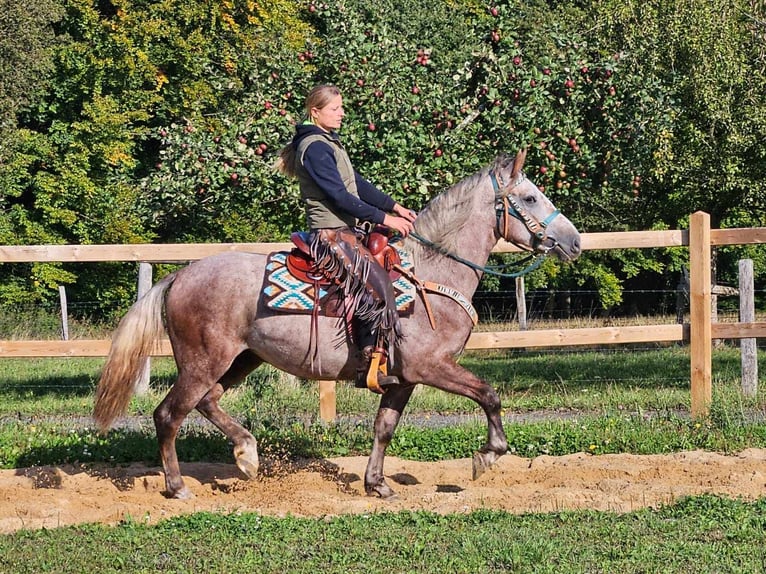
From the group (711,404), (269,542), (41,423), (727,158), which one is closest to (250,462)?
(269,542)

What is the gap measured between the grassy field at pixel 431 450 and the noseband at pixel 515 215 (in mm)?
2118

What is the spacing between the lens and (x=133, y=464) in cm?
871

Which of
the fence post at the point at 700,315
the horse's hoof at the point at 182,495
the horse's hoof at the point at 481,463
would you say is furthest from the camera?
the fence post at the point at 700,315

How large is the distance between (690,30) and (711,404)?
33.9ft

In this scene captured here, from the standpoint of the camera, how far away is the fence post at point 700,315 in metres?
9.81

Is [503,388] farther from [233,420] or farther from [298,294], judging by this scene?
[298,294]

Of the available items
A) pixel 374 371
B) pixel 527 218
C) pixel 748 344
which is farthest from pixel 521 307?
pixel 374 371

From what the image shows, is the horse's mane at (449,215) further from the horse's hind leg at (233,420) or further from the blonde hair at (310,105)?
the horse's hind leg at (233,420)

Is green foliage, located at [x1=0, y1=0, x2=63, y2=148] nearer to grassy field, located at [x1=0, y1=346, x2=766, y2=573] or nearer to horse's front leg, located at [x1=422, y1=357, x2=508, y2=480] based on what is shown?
grassy field, located at [x1=0, y1=346, x2=766, y2=573]

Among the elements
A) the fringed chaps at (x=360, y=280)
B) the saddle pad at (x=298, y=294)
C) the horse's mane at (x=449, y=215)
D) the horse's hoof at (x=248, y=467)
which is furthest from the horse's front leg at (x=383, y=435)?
the horse's mane at (x=449, y=215)

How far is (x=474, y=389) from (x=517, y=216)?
51.7 inches

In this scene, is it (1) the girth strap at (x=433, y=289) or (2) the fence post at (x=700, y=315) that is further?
(2) the fence post at (x=700, y=315)

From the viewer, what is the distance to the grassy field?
5430 millimetres

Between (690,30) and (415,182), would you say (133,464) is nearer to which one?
(415,182)
